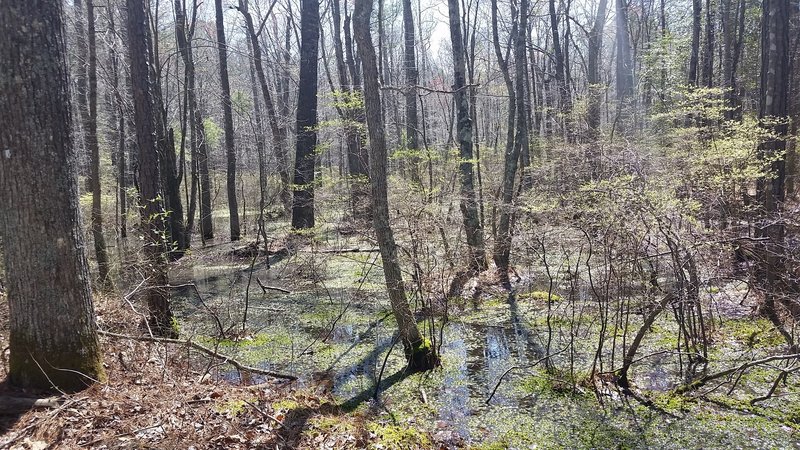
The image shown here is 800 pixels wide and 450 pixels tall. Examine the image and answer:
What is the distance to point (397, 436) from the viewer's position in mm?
4648

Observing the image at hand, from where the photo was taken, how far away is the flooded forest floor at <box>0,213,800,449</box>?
165 inches

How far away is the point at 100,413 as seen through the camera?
3967 mm

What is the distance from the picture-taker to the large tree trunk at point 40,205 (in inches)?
149

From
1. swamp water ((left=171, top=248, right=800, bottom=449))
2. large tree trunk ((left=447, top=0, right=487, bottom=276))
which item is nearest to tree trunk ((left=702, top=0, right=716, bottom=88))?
large tree trunk ((left=447, top=0, right=487, bottom=276))

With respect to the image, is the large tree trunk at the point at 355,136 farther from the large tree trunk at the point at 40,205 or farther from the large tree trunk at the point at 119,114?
the large tree trunk at the point at 40,205

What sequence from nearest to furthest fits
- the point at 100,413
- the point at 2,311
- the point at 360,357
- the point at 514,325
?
the point at 100,413
the point at 2,311
the point at 360,357
the point at 514,325

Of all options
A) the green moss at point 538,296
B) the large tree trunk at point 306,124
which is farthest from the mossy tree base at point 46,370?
the large tree trunk at point 306,124

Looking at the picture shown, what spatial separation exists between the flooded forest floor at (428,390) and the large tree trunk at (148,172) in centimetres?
66

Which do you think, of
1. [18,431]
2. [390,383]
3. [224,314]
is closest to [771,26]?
[390,383]

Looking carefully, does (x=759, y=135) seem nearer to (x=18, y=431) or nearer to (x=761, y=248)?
(x=761, y=248)

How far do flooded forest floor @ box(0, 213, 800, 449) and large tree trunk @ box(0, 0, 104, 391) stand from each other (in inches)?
13.9

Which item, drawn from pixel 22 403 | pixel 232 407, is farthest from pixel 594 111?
pixel 22 403

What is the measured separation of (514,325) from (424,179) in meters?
6.75

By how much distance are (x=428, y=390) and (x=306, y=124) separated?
11.1 metres
